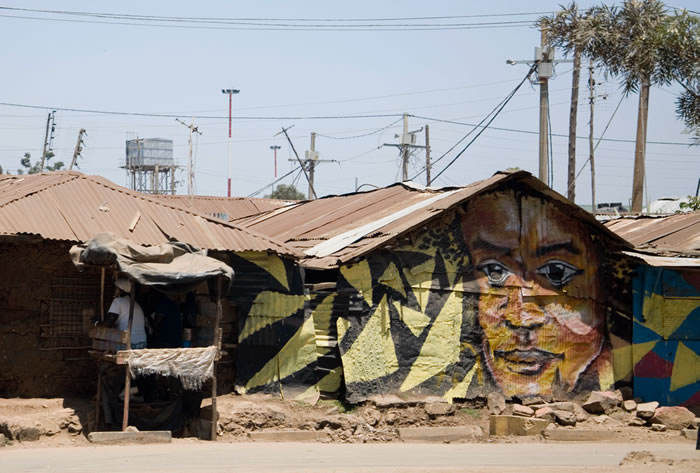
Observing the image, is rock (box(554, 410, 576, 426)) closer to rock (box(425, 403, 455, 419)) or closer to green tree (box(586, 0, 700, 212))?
rock (box(425, 403, 455, 419))

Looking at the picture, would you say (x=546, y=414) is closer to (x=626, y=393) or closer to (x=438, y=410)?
(x=438, y=410)

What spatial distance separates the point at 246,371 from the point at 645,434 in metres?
6.50

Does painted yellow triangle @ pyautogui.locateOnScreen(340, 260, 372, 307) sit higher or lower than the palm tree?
lower

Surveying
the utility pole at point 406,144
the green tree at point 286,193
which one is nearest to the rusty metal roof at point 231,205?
the utility pole at point 406,144

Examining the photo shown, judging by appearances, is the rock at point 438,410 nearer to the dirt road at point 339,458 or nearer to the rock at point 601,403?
the dirt road at point 339,458

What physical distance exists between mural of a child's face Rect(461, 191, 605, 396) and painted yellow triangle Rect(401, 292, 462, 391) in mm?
518

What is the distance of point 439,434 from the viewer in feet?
47.9

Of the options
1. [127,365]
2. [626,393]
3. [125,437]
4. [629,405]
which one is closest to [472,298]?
[629,405]

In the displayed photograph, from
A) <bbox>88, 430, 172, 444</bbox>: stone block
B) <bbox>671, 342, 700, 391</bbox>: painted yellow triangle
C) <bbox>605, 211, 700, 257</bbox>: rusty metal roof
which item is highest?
<bbox>605, 211, 700, 257</bbox>: rusty metal roof

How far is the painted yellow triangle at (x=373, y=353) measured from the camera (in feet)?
49.2

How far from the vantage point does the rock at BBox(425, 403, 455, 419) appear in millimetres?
15242

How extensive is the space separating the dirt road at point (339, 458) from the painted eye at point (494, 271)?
3267mm

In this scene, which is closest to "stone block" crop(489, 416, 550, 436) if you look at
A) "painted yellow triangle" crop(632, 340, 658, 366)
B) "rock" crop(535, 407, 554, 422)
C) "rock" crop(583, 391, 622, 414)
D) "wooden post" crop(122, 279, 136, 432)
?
"rock" crop(535, 407, 554, 422)

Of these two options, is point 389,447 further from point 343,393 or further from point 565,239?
point 565,239
